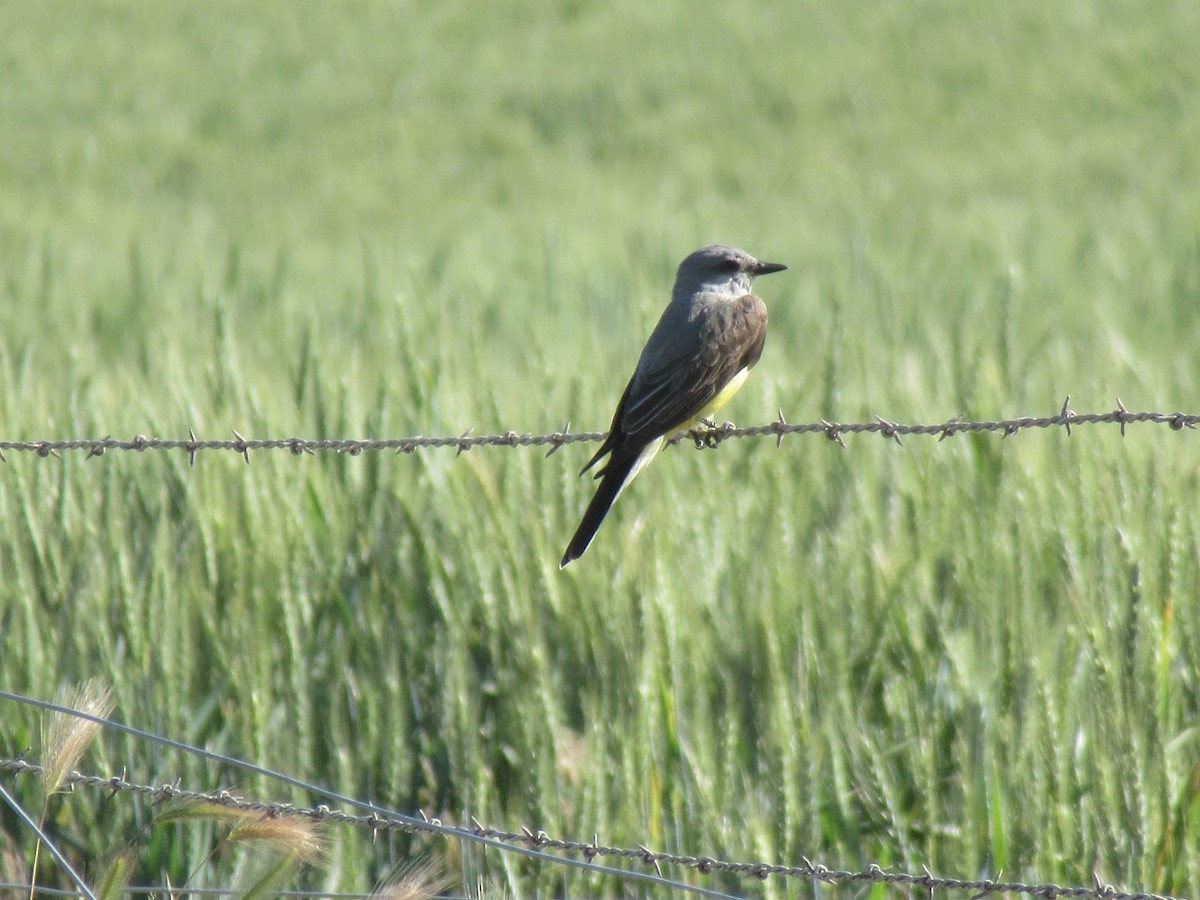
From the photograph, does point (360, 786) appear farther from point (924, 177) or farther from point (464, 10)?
point (464, 10)

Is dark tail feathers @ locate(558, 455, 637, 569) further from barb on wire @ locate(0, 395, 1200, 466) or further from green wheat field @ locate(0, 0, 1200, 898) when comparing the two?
barb on wire @ locate(0, 395, 1200, 466)

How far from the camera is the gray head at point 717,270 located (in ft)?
11.5

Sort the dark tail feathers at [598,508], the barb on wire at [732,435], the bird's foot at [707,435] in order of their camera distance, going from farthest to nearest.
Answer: the bird's foot at [707,435] < the dark tail feathers at [598,508] < the barb on wire at [732,435]

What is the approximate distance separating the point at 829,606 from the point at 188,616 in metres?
1.41

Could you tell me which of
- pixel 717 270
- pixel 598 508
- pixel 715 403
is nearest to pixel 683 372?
pixel 715 403

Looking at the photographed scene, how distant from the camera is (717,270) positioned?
138 inches

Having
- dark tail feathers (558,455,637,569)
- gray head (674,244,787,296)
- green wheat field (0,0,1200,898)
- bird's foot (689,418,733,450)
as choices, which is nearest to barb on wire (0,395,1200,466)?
dark tail feathers (558,455,637,569)

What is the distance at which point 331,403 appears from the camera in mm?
3467

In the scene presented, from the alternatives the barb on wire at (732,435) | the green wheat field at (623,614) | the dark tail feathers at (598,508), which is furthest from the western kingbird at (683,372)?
the barb on wire at (732,435)

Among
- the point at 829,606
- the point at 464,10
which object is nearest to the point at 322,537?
the point at 829,606

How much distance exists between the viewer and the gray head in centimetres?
349

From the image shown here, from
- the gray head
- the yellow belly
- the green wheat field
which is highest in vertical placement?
the gray head

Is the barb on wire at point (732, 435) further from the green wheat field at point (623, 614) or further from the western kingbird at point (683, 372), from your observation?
the green wheat field at point (623, 614)

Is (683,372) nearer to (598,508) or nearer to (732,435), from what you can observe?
(598,508)
